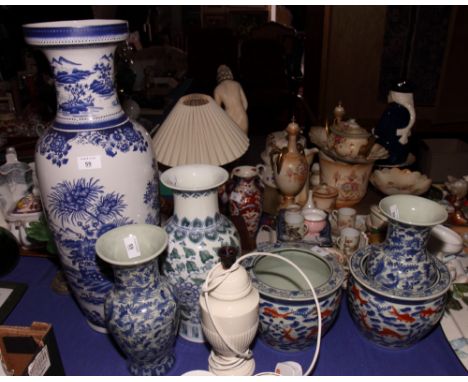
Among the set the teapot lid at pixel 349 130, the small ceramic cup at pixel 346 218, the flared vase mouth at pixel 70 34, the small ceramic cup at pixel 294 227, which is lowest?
the small ceramic cup at pixel 346 218

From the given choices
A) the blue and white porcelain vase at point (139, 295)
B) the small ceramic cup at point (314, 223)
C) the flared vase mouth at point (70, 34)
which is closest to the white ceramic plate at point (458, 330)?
the small ceramic cup at point (314, 223)

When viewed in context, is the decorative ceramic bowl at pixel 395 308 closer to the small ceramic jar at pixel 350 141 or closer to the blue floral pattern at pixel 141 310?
the blue floral pattern at pixel 141 310

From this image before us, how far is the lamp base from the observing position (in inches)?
36.5

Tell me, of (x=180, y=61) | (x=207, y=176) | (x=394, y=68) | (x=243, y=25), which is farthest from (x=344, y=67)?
(x=207, y=176)

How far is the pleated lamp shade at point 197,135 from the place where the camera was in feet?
4.16

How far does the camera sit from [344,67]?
346cm

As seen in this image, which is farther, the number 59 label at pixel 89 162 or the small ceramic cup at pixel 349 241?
the small ceramic cup at pixel 349 241

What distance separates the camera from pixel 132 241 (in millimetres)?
910

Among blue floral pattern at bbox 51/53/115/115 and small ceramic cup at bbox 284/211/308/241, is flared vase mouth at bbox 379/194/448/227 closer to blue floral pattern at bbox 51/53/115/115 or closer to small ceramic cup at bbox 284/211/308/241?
small ceramic cup at bbox 284/211/308/241

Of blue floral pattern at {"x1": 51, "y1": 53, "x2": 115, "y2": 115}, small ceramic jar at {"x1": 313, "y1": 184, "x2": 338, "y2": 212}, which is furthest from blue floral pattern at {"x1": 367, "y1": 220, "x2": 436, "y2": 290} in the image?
blue floral pattern at {"x1": 51, "y1": 53, "x2": 115, "y2": 115}

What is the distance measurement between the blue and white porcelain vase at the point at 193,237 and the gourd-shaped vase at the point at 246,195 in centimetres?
36

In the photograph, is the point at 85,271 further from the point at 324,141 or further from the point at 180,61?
the point at 180,61

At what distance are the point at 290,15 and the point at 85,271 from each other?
15.5ft

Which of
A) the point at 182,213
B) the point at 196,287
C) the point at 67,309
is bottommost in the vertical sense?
the point at 67,309
